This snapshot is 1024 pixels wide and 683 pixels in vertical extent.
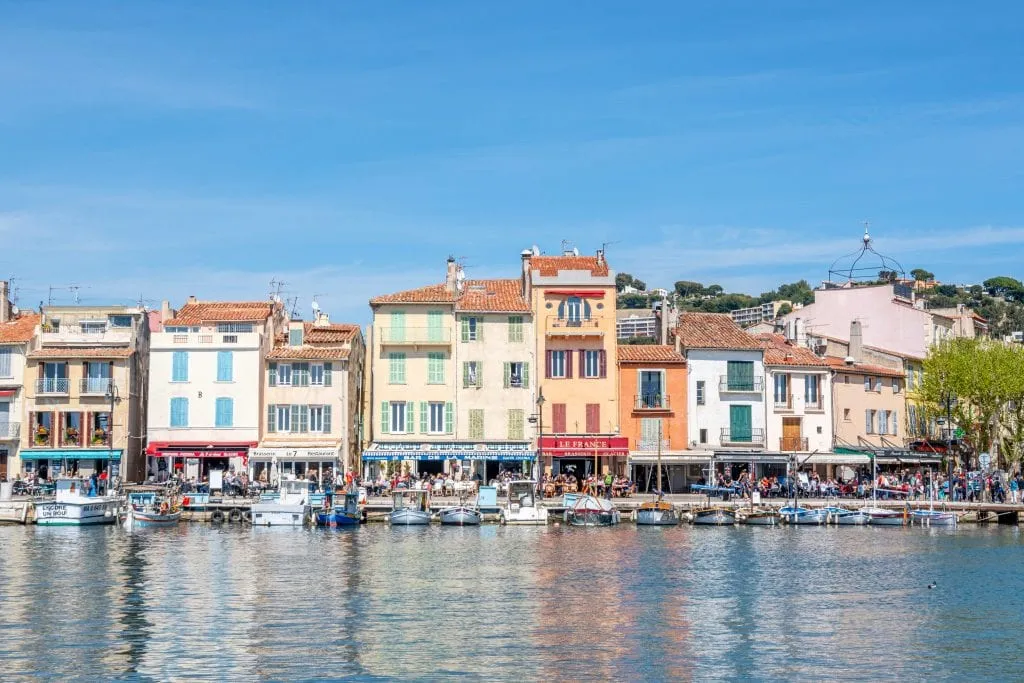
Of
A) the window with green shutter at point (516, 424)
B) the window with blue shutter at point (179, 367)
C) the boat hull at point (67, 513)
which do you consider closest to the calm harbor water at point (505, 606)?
the boat hull at point (67, 513)

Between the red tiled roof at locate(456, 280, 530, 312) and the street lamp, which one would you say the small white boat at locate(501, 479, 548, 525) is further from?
the street lamp

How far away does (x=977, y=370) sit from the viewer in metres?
82.7

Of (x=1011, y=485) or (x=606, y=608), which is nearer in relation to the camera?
(x=606, y=608)

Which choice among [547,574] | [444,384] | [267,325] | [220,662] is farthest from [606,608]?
[267,325]

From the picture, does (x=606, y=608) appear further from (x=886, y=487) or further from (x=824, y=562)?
(x=886, y=487)

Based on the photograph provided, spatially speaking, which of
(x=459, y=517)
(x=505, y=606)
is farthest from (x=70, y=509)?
(x=505, y=606)

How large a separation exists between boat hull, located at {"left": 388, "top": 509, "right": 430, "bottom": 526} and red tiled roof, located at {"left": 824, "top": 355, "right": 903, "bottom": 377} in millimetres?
29669

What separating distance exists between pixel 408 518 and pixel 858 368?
110 ft

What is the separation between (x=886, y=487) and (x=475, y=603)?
41.3 meters

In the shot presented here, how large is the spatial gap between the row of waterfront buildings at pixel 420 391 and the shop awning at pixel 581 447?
103mm

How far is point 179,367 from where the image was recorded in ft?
266

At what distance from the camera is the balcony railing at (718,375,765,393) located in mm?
83938

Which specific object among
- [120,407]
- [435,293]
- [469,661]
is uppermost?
[435,293]

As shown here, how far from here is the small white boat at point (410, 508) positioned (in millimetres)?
70875
